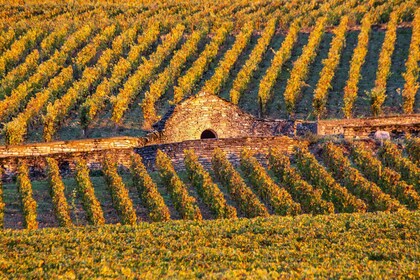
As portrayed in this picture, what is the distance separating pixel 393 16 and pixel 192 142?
34.0 meters

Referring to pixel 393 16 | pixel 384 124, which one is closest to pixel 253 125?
pixel 384 124

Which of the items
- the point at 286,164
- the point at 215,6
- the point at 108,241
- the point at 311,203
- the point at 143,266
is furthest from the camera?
the point at 215,6

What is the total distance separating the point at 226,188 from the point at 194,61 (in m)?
27.7

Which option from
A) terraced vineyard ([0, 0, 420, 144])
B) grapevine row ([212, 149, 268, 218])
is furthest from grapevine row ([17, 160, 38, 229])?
terraced vineyard ([0, 0, 420, 144])

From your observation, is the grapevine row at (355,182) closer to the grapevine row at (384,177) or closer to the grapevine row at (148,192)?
the grapevine row at (384,177)

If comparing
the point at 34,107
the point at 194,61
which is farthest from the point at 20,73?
the point at 194,61

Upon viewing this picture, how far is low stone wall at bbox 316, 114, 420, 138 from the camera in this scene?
45.1 m

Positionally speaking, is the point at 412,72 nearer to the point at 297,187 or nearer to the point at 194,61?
the point at 194,61

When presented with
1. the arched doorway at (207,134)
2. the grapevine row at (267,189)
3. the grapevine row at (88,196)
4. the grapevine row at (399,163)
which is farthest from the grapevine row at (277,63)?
the grapevine row at (88,196)

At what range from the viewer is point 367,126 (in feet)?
150

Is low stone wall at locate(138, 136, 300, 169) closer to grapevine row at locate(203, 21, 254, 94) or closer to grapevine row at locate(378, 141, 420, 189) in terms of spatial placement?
grapevine row at locate(378, 141, 420, 189)

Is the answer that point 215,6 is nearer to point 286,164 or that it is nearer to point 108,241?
point 286,164

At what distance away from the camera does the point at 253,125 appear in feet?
157

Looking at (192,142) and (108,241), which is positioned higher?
(192,142)
